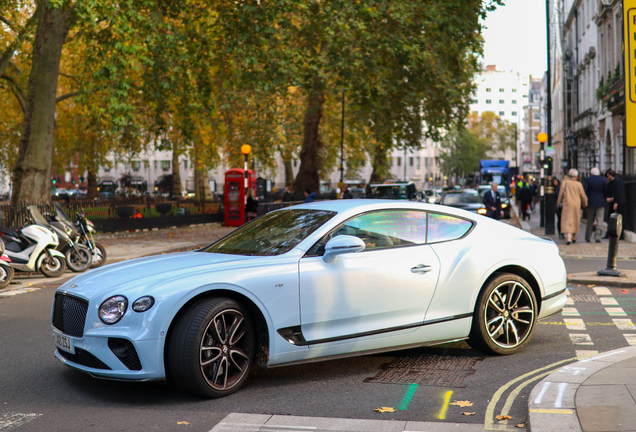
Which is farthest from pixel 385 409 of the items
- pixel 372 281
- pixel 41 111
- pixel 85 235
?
pixel 41 111

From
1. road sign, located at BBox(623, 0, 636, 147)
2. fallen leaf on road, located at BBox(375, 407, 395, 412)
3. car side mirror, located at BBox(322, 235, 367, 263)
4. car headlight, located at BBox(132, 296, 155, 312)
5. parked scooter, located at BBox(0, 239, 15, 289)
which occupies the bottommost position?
fallen leaf on road, located at BBox(375, 407, 395, 412)

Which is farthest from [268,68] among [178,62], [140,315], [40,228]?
[140,315]

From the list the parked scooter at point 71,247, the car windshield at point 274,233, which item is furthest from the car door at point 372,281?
the parked scooter at point 71,247

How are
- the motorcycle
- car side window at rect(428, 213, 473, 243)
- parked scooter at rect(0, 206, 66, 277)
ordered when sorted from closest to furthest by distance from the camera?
car side window at rect(428, 213, 473, 243)
parked scooter at rect(0, 206, 66, 277)
the motorcycle

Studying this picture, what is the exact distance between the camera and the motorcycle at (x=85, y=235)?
14.4 metres

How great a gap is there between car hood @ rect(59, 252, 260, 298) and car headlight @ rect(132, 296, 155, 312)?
0.48ft

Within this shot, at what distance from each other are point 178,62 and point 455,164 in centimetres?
9029

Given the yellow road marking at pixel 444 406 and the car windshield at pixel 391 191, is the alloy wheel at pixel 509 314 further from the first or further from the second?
the car windshield at pixel 391 191

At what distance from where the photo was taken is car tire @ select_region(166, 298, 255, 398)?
5117mm

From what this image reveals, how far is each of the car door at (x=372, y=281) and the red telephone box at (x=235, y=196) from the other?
22561mm

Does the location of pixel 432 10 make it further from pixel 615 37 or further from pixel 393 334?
pixel 393 334

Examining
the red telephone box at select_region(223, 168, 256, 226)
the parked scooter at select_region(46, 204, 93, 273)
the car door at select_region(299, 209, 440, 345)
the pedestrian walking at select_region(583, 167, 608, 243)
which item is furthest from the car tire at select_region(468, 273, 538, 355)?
the red telephone box at select_region(223, 168, 256, 226)

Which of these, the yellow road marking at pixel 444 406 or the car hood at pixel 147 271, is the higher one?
the car hood at pixel 147 271

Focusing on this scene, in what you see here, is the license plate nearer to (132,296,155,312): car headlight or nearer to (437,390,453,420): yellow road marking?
(132,296,155,312): car headlight
